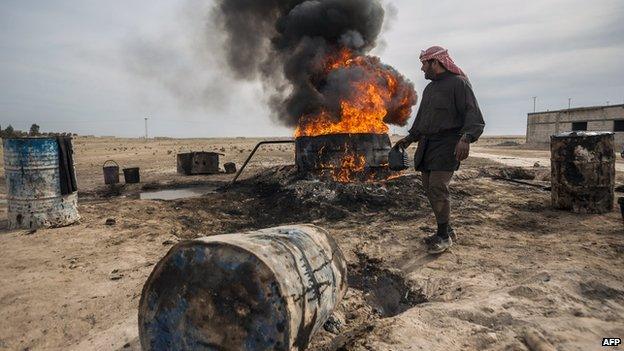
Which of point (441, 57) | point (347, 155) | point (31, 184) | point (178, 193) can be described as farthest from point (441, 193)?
point (178, 193)

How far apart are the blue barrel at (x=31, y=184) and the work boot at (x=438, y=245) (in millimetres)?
5664

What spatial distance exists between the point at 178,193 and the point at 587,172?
881 centimetres

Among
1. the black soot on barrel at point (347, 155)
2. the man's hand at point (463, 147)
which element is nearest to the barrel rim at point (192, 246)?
the man's hand at point (463, 147)

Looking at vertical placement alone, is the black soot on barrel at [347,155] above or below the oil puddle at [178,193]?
above

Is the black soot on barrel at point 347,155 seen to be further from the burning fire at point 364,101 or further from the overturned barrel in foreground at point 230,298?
the overturned barrel in foreground at point 230,298

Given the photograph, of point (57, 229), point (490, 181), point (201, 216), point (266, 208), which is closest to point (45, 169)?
point (57, 229)

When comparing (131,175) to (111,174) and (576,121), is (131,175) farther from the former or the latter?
(576,121)

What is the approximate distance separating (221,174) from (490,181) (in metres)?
9.01

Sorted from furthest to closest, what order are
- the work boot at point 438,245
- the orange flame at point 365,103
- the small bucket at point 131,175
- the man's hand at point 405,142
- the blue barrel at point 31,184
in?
the small bucket at point 131,175, the orange flame at point 365,103, the blue barrel at point 31,184, the man's hand at point 405,142, the work boot at point 438,245

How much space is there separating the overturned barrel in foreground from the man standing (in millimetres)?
2697

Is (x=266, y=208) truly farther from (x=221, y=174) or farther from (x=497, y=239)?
(x=221, y=174)

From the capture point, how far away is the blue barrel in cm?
584

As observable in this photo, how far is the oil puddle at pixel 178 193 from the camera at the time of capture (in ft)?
30.3

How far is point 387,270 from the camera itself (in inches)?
157
